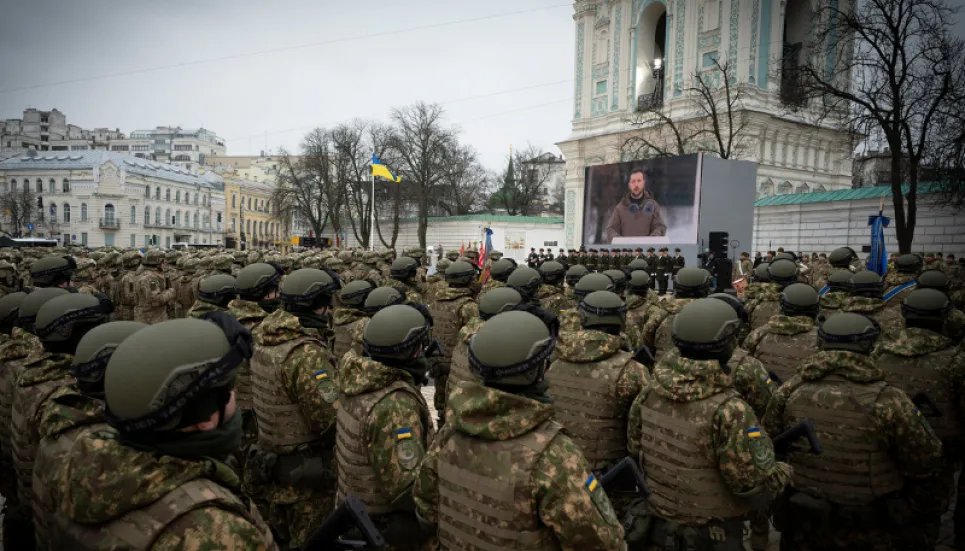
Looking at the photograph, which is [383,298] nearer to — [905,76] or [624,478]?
[624,478]

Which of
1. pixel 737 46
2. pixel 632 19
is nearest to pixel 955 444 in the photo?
pixel 737 46

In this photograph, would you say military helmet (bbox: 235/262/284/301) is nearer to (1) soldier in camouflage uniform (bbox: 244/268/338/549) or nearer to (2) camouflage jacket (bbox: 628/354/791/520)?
(1) soldier in camouflage uniform (bbox: 244/268/338/549)

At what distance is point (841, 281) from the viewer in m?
7.78

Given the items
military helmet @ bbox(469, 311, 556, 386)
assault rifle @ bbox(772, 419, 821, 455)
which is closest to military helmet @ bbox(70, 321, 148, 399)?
military helmet @ bbox(469, 311, 556, 386)

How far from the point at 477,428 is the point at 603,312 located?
95.7 inches

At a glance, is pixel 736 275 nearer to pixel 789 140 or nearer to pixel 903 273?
pixel 903 273

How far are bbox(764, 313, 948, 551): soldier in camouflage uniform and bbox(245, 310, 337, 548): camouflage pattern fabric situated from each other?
3207mm

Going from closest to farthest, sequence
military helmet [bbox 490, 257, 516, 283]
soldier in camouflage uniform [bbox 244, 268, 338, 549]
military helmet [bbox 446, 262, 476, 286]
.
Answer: soldier in camouflage uniform [bbox 244, 268, 338, 549], military helmet [bbox 446, 262, 476, 286], military helmet [bbox 490, 257, 516, 283]

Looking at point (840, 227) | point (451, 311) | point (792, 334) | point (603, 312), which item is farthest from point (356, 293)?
point (840, 227)

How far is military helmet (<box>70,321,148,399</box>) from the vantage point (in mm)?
2684

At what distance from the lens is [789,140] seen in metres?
36.5

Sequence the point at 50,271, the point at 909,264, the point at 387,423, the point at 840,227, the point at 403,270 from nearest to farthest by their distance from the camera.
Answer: the point at 387,423, the point at 50,271, the point at 403,270, the point at 909,264, the point at 840,227

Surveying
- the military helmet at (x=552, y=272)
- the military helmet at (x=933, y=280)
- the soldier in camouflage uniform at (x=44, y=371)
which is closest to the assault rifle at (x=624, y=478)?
the soldier in camouflage uniform at (x=44, y=371)

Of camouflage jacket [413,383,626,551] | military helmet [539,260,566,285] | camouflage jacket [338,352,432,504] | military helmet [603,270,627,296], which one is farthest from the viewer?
military helmet [539,260,566,285]
